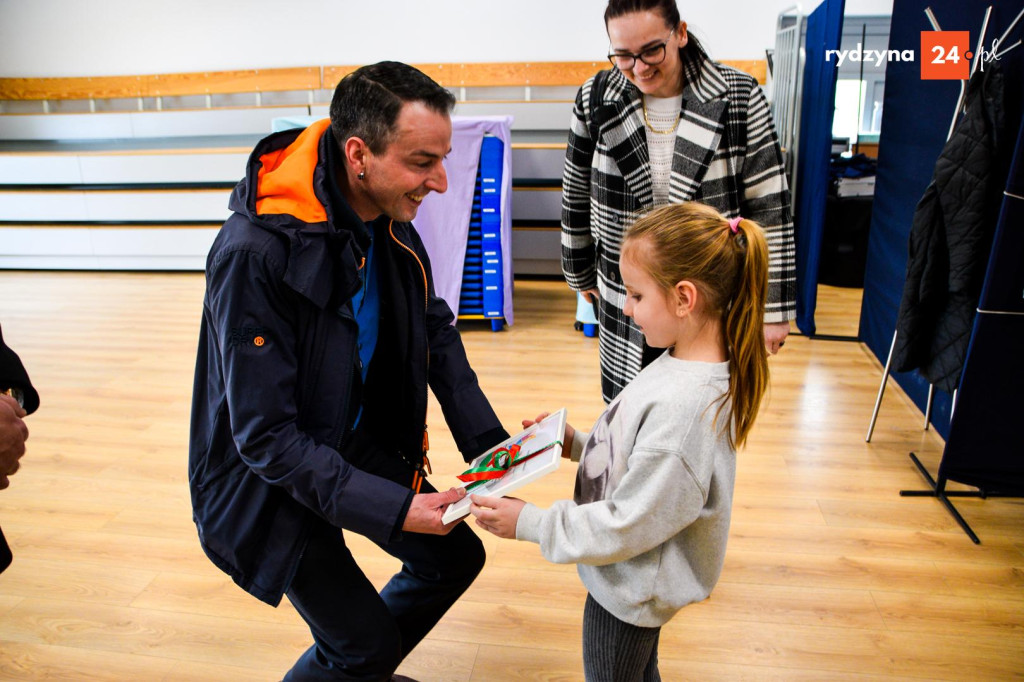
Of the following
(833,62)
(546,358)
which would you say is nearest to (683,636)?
(546,358)

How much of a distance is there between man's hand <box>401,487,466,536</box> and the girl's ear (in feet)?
1.62

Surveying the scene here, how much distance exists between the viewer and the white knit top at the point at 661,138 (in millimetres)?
1889

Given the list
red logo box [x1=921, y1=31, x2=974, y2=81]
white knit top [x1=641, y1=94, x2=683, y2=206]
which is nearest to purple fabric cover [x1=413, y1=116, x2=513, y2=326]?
red logo box [x1=921, y1=31, x2=974, y2=81]

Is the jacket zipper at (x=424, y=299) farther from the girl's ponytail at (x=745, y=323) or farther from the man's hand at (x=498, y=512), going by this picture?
the girl's ponytail at (x=745, y=323)

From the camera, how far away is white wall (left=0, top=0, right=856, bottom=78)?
599 cm

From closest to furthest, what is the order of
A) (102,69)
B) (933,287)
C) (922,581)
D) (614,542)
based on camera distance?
(614,542)
(922,581)
(933,287)
(102,69)

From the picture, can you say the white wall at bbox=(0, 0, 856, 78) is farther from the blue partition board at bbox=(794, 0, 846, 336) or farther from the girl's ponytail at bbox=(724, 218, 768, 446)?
the girl's ponytail at bbox=(724, 218, 768, 446)

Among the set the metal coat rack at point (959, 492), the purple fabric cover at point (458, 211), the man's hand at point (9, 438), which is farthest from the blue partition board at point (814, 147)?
the man's hand at point (9, 438)

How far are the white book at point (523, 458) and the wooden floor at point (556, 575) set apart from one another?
78 centimetres

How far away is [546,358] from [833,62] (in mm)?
2142

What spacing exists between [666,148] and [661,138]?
0.09 feet

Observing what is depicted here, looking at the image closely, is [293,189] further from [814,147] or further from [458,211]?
[814,147]

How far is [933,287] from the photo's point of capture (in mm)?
2652

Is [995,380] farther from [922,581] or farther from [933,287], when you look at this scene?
[922,581]
